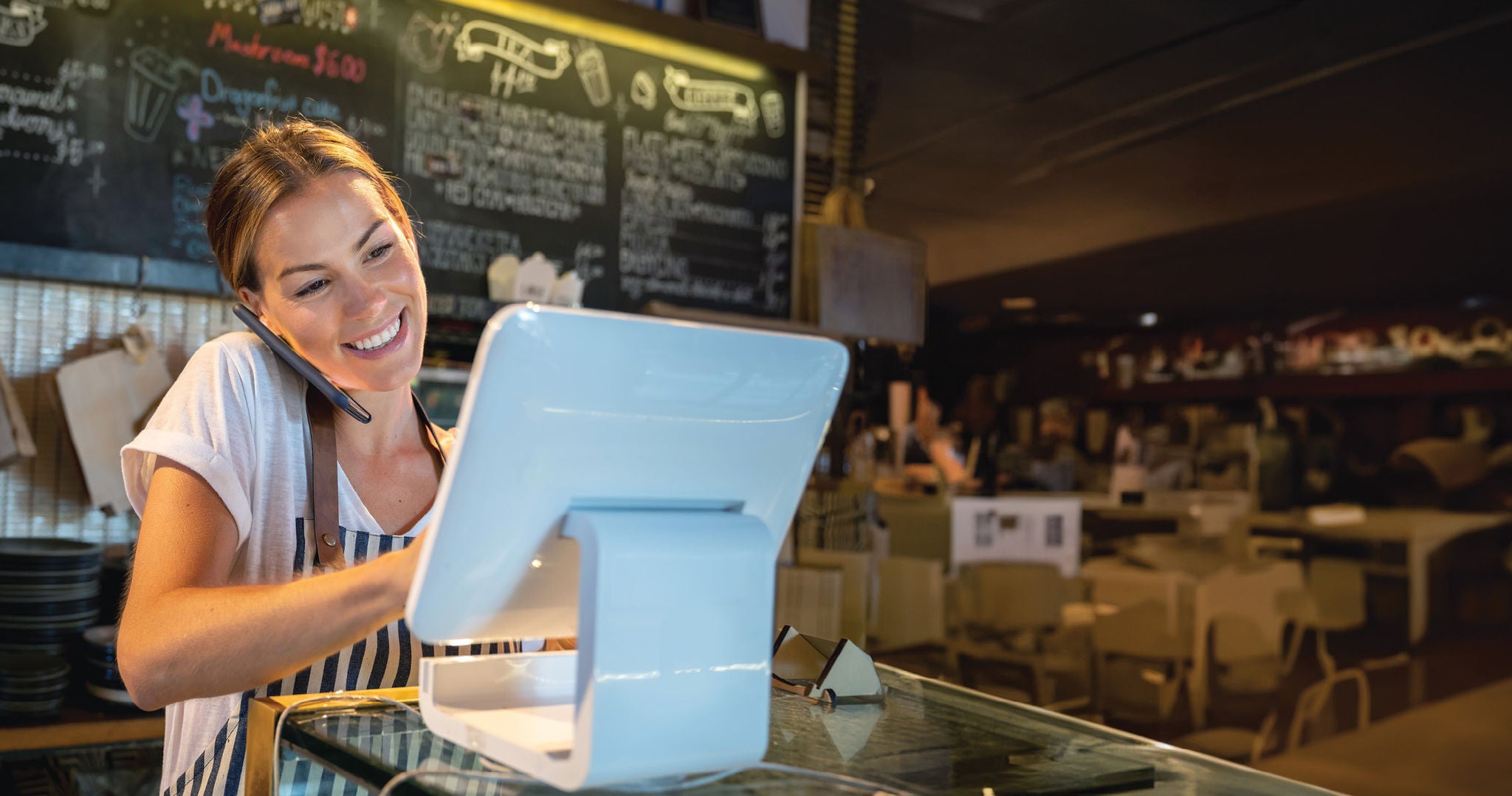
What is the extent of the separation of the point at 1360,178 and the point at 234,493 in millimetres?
2937

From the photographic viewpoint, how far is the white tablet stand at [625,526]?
2.44 ft

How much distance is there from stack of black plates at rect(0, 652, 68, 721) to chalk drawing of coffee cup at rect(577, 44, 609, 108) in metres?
2.02

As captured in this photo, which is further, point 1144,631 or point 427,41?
point 1144,631

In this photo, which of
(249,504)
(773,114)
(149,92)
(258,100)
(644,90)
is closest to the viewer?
(249,504)

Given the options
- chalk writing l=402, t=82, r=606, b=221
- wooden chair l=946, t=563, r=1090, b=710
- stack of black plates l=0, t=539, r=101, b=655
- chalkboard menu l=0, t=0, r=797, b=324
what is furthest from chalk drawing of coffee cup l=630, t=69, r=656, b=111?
stack of black plates l=0, t=539, r=101, b=655

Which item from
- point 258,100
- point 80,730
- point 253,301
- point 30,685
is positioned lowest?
point 80,730

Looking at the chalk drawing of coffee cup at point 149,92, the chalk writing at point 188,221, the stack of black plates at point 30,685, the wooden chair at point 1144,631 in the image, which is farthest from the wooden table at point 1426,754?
the chalk drawing of coffee cup at point 149,92

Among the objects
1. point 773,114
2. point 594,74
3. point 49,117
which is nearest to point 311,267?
point 49,117

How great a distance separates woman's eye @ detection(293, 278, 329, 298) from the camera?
1.33 meters

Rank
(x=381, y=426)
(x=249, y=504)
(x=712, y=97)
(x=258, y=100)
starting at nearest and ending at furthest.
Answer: (x=249, y=504) < (x=381, y=426) < (x=258, y=100) < (x=712, y=97)

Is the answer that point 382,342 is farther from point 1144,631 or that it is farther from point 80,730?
point 1144,631

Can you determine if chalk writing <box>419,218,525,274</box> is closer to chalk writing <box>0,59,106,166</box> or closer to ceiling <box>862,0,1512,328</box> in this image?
chalk writing <box>0,59,106,166</box>

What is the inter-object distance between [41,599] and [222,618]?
1715mm

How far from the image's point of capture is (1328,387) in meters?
3.06
